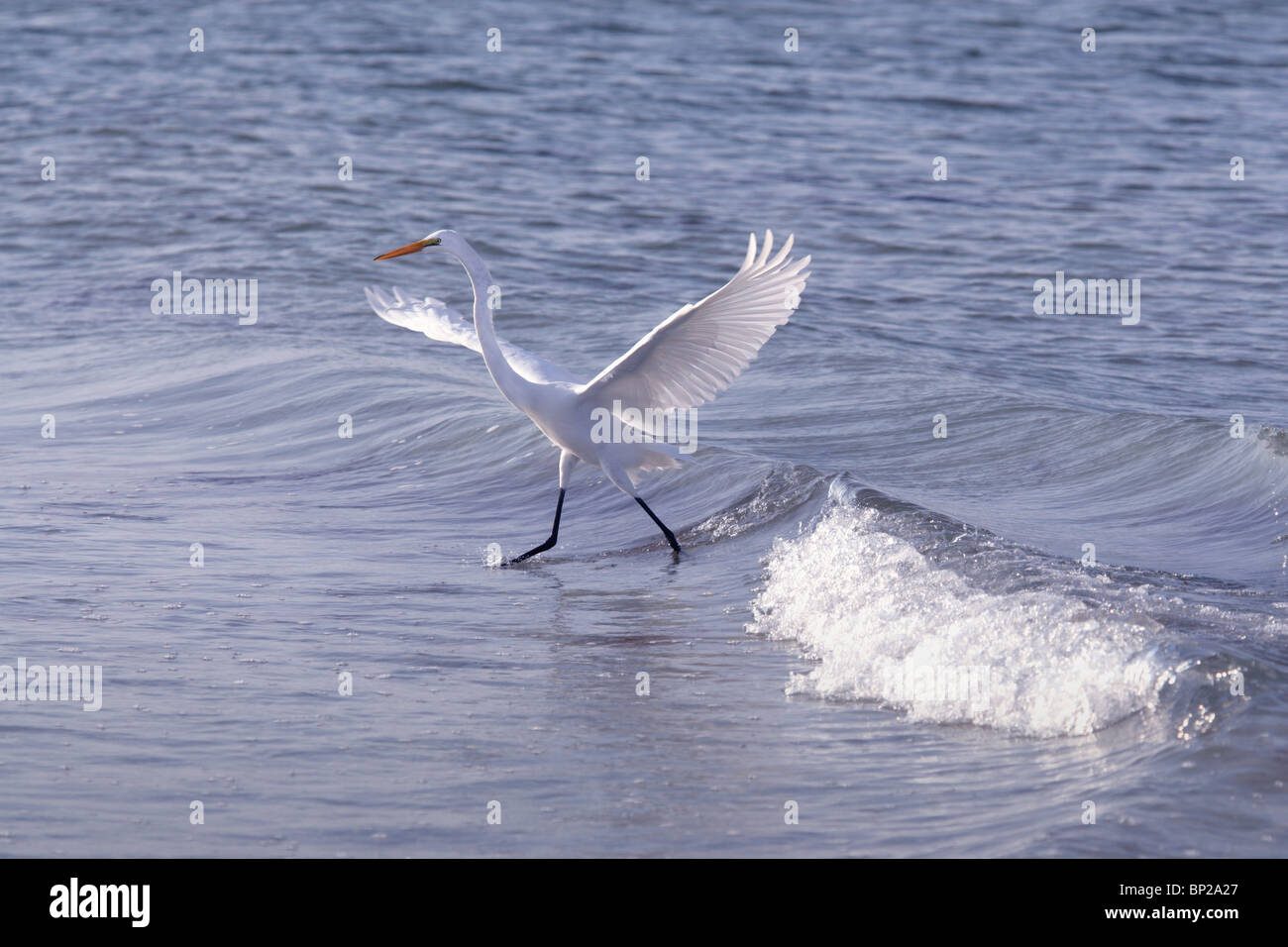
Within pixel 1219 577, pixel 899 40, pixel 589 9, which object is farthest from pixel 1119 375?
pixel 589 9

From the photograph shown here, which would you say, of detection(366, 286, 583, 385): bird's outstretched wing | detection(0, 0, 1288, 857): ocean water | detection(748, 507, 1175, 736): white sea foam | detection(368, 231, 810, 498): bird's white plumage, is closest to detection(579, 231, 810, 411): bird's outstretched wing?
detection(368, 231, 810, 498): bird's white plumage

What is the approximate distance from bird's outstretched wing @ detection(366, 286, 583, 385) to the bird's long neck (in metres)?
0.13

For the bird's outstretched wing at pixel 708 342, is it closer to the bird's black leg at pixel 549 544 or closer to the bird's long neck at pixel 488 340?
the bird's long neck at pixel 488 340

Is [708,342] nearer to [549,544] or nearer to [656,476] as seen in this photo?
[549,544]

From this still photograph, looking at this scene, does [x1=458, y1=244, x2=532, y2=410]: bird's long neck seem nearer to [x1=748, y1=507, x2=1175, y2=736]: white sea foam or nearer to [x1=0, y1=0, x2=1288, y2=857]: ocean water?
[x1=0, y1=0, x2=1288, y2=857]: ocean water

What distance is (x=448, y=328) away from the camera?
8648 mm

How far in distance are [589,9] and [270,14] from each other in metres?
5.48

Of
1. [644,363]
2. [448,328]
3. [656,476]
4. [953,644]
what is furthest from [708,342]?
[656,476]

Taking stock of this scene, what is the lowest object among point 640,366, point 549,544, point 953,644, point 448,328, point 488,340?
point 953,644

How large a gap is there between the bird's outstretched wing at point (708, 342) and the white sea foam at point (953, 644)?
100 cm

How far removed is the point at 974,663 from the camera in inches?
213

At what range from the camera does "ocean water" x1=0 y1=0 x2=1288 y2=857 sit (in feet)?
15.0

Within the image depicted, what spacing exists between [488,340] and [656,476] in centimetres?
194
